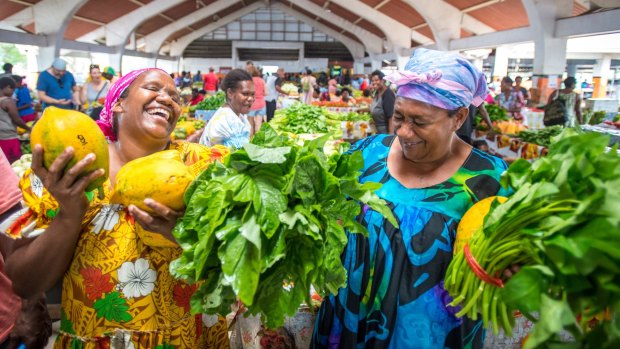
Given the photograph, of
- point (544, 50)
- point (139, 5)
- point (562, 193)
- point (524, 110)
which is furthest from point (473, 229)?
point (139, 5)

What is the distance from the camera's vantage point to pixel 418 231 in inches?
64.4

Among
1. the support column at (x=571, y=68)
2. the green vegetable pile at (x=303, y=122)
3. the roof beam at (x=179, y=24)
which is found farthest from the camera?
the roof beam at (x=179, y=24)

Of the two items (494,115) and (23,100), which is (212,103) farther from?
(494,115)

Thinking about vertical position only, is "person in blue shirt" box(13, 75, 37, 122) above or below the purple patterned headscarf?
below

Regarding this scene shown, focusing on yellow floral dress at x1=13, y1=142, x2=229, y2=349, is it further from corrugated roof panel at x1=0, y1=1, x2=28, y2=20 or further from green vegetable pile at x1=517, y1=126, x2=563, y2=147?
corrugated roof panel at x1=0, y1=1, x2=28, y2=20

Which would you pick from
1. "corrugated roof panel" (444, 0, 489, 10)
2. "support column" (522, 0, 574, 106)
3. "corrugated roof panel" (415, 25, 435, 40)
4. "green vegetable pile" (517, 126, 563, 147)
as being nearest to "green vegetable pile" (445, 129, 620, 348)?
"green vegetable pile" (517, 126, 563, 147)

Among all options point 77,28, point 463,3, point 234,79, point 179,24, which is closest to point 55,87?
point 234,79

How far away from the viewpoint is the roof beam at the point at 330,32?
1388 inches

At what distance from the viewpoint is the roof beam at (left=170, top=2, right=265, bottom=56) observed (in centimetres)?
3431

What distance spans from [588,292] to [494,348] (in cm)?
126

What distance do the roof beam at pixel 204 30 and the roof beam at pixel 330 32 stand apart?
1.95 metres

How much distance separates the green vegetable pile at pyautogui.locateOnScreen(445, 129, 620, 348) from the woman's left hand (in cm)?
86

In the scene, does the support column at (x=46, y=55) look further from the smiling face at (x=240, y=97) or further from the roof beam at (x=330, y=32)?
the roof beam at (x=330, y=32)

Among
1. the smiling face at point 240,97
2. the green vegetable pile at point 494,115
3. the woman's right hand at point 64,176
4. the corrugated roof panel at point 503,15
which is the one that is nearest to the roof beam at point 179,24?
the corrugated roof panel at point 503,15
